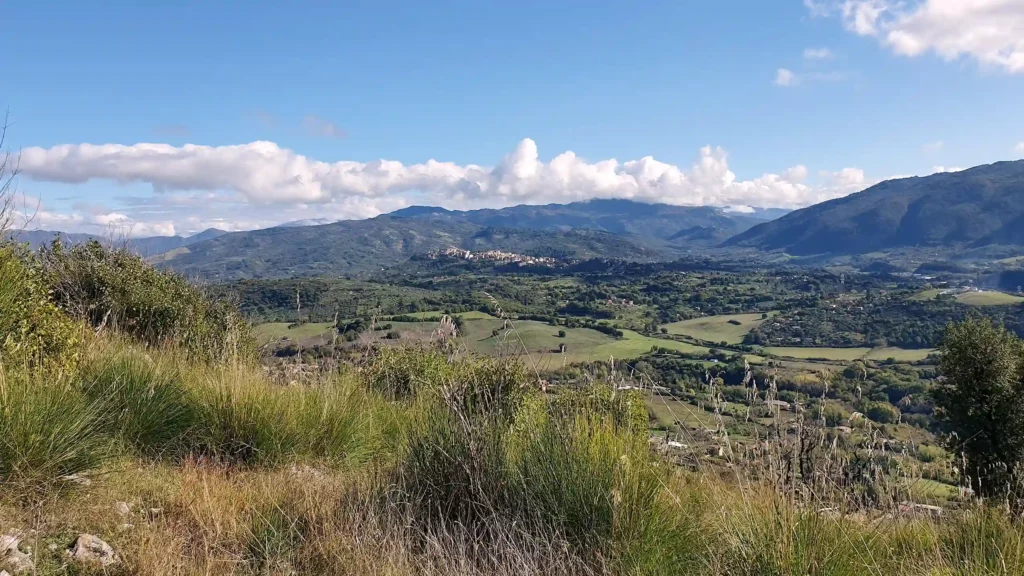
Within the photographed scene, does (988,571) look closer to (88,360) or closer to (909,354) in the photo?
(88,360)

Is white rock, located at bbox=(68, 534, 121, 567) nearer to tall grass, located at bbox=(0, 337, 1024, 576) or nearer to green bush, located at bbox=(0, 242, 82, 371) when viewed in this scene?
tall grass, located at bbox=(0, 337, 1024, 576)

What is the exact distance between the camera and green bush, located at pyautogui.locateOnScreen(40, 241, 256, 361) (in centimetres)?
965

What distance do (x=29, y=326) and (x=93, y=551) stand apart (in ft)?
11.5

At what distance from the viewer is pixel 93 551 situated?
111 inches

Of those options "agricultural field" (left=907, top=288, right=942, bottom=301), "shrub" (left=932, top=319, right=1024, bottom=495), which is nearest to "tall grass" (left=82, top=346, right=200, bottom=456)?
"shrub" (left=932, top=319, right=1024, bottom=495)

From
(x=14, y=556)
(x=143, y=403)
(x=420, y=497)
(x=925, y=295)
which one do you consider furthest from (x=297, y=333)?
(x=925, y=295)

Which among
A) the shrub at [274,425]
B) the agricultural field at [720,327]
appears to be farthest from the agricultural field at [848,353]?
the shrub at [274,425]

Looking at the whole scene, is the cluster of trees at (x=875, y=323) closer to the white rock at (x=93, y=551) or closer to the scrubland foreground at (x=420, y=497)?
the scrubland foreground at (x=420, y=497)

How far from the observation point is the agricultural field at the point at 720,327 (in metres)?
91.3

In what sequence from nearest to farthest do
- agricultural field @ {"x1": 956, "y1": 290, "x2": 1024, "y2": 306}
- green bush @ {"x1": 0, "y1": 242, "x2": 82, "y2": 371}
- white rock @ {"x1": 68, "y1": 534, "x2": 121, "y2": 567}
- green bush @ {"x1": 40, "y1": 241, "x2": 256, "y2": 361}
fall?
1. white rock @ {"x1": 68, "y1": 534, "x2": 121, "y2": 567}
2. green bush @ {"x1": 0, "y1": 242, "x2": 82, "y2": 371}
3. green bush @ {"x1": 40, "y1": 241, "x2": 256, "y2": 361}
4. agricultural field @ {"x1": 956, "y1": 290, "x2": 1024, "y2": 306}

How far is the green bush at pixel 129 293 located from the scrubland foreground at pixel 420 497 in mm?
4150

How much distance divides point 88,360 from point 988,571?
7.10 meters

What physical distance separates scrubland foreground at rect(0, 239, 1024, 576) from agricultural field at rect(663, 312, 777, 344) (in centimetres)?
8894

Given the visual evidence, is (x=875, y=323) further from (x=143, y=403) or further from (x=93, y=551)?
(x=93, y=551)
